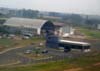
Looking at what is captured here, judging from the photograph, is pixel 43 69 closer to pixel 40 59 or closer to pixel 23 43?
pixel 40 59

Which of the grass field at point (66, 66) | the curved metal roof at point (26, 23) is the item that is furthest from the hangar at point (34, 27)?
the grass field at point (66, 66)

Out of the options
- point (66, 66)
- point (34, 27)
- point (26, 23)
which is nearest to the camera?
point (66, 66)

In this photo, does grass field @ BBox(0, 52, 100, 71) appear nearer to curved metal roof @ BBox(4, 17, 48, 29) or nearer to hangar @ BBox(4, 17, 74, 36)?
hangar @ BBox(4, 17, 74, 36)

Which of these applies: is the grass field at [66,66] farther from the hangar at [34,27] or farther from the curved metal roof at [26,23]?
the curved metal roof at [26,23]

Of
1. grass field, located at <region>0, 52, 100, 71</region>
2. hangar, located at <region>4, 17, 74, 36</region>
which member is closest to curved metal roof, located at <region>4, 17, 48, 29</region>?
hangar, located at <region>4, 17, 74, 36</region>

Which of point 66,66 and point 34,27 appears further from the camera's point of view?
point 34,27

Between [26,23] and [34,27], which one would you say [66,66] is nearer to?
[34,27]

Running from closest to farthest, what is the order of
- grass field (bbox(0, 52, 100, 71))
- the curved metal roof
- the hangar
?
grass field (bbox(0, 52, 100, 71)), the hangar, the curved metal roof

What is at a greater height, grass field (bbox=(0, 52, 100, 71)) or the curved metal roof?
the curved metal roof

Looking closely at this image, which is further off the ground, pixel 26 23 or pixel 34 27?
pixel 26 23

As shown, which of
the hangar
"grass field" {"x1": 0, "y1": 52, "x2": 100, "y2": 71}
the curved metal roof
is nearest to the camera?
"grass field" {"x1": 0, "y1": 52, "x2": 100, "y2": 71}

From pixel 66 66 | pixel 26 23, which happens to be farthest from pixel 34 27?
pixel 66 66
